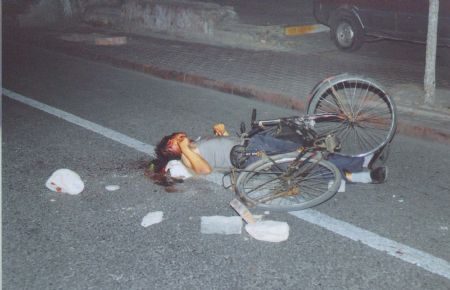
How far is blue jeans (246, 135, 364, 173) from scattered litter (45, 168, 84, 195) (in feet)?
4.77

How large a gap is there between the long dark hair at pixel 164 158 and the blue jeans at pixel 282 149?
655mm

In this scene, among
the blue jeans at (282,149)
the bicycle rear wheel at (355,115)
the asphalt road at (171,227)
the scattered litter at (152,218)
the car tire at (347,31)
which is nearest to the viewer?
the asphalt road at (171,227)

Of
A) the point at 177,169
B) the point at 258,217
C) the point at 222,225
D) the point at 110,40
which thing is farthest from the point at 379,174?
the point at 110,40

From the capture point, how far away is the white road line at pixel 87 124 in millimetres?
5848

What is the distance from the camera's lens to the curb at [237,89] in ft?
19.7

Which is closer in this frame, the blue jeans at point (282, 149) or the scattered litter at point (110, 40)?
the blue jeans at point (282, 149)

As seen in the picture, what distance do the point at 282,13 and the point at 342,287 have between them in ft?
41.4

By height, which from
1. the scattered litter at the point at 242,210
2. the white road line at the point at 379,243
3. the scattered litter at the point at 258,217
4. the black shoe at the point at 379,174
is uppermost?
the black shoe at the point at 379,174

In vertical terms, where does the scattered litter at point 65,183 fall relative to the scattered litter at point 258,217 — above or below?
above

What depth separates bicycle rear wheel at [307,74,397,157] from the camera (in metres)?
5.14

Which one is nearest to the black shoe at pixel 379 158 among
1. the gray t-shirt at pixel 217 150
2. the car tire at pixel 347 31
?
the gray t-shirt at pixel 217 150

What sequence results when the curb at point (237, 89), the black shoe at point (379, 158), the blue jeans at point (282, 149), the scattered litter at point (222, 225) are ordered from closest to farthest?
the scattered litter at point (222, 225)
the blue jeans at point (282, 149)
the black shoe at point (379, 158)
the curb at point (237, 89)

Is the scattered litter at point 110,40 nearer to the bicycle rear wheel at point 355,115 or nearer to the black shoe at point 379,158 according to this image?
the bicycle rear wheel at point 355,115

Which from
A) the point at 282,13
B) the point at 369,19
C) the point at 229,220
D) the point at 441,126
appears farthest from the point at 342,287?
the point at 282,13
